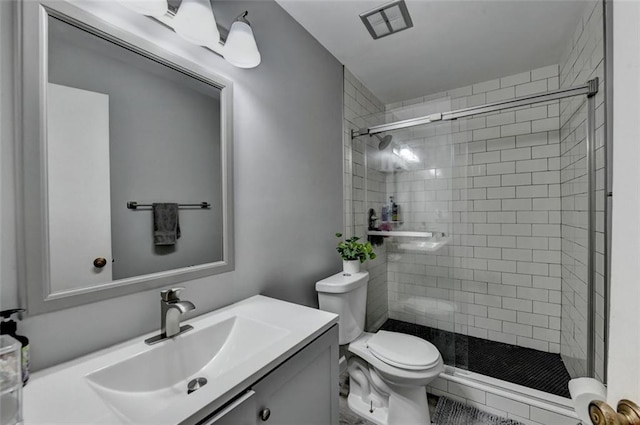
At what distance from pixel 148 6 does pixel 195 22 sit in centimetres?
15

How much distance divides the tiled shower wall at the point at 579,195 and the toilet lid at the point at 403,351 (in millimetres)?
842

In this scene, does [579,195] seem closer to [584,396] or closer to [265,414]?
[584,396]

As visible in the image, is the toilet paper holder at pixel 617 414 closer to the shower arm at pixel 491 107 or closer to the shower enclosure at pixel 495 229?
the shower enclosure at pixel 495 229

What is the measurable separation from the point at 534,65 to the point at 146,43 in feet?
9.19

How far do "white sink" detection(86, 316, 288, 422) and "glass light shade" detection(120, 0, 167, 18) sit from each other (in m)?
1.10

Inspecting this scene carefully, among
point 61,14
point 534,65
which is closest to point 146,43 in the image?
point 61,14

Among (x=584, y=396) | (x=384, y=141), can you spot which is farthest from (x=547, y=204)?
(x=584, y=396)

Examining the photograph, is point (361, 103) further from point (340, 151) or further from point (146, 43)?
point (146, 43)

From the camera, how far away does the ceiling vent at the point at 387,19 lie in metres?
1.58

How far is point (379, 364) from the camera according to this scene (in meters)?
1.50

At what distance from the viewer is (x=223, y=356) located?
1004 mm

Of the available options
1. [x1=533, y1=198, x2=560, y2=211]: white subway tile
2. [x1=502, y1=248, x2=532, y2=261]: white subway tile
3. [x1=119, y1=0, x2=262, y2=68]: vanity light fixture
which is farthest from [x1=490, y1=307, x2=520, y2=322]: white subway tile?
[x1=119, y1=0, x2=262, y2=68]: vanity light fixture

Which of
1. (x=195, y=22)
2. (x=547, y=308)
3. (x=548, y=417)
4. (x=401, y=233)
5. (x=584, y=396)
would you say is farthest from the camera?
(x=547, y=308)

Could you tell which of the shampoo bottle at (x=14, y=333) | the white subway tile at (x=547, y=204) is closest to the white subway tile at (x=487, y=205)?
the white subway tile at (x=547, y=204)
